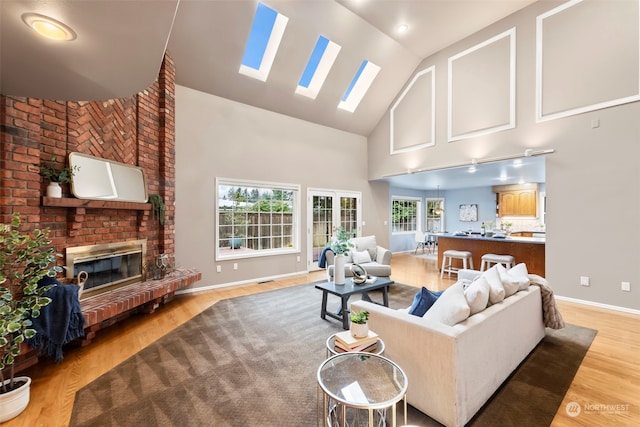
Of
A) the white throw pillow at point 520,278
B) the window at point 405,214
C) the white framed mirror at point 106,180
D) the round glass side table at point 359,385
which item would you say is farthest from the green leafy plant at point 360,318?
the window at point 405,214

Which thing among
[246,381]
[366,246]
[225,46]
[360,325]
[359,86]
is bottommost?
[246,381]

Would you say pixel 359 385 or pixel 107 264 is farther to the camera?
pixel 107 264

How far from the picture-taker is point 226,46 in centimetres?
435

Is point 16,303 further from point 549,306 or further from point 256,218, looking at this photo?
point 549,306

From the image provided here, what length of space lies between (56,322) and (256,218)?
3.48 meters

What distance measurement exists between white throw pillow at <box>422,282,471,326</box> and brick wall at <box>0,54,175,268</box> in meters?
3.44

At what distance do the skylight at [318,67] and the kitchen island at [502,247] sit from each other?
448cm

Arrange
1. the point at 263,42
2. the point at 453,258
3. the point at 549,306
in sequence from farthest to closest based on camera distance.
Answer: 1. the point at 453,258
2. the point at 263,42
3. the point at 549,306

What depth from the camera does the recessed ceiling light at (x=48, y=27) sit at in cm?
137

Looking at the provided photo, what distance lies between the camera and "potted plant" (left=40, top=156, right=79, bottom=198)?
2496 mm

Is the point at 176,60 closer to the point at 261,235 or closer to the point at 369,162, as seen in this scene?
the point at 261,235

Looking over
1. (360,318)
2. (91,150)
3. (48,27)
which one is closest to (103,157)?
(91,150)

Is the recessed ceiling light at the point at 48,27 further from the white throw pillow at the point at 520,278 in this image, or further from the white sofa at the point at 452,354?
the white throw pillow at the point at 520,278

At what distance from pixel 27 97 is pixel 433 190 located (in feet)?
33.8
